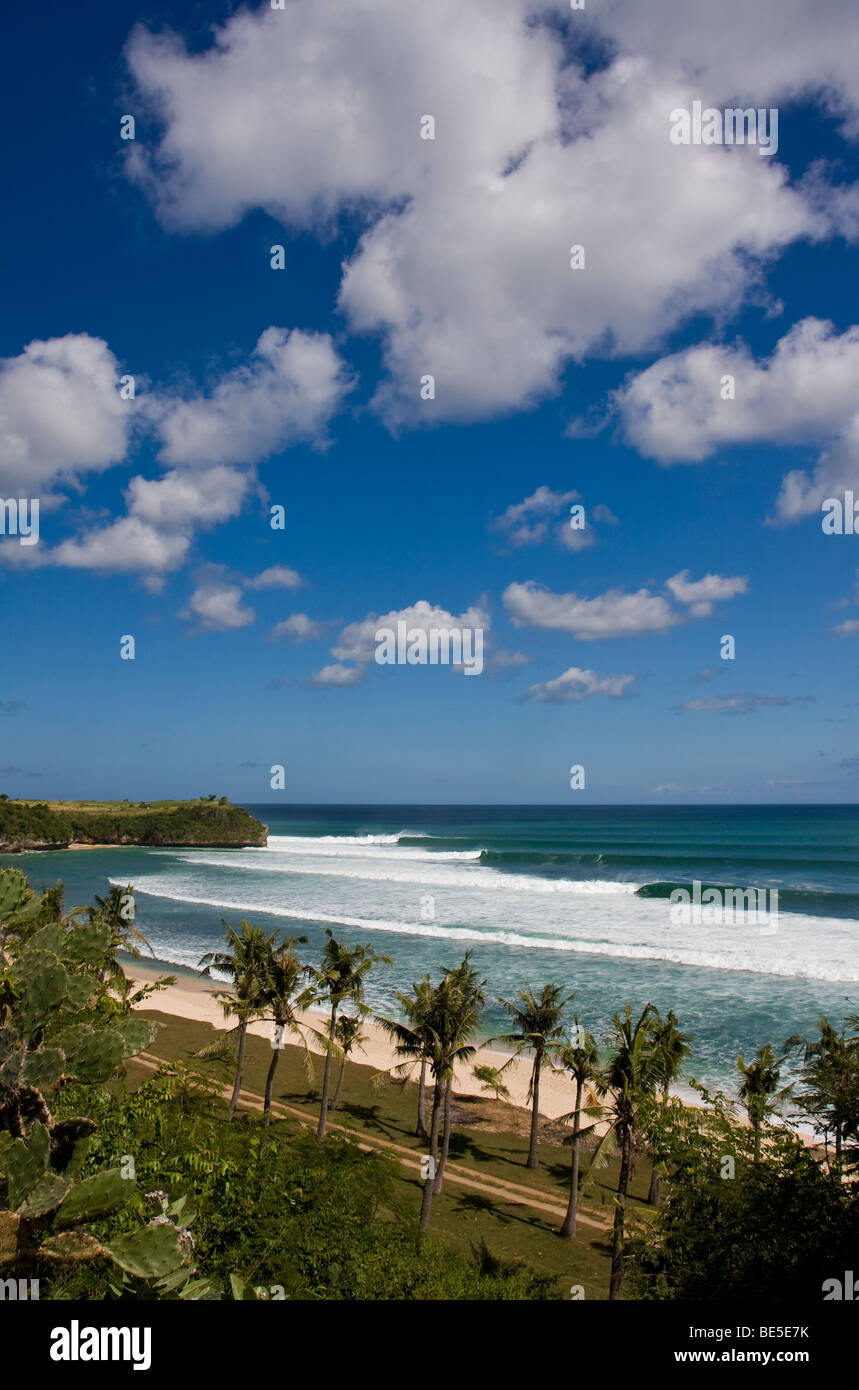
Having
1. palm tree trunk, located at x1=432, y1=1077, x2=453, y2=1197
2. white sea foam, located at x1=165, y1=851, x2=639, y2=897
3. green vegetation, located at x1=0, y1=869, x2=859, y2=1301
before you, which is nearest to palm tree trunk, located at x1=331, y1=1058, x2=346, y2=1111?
green vegetation, located at x1=0, y1=869, x2=859, y2=1301

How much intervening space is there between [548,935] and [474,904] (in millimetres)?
14607

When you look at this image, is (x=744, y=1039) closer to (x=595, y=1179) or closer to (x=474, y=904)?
(x=595, y=1179)

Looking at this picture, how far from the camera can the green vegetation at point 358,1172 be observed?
20.5ft

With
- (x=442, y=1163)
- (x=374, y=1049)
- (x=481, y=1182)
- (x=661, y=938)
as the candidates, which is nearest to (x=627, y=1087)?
(x=442, y=1163)

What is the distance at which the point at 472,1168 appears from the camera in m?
28.0

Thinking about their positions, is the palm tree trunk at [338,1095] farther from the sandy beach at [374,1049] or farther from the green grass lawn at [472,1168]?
the sandy beach at [374,1049]

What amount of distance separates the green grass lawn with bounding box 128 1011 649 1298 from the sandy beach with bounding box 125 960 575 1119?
1.44 metres

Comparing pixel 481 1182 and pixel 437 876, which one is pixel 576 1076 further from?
pixel 437 876

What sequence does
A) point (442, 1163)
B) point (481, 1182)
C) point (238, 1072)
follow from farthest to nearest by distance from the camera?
point (238, 1072)
point (481, 1182)
point (442, 1163)

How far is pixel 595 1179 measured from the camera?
27609 millimetres

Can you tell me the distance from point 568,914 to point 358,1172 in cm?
5141

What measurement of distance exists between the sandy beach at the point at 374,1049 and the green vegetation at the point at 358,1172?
1849mm

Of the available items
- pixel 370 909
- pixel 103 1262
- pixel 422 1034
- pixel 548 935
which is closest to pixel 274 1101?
pixel 422 1034

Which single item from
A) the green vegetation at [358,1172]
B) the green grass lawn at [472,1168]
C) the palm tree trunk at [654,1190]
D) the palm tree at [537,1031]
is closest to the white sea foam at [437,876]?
the green grass lawn at [472,1168]
